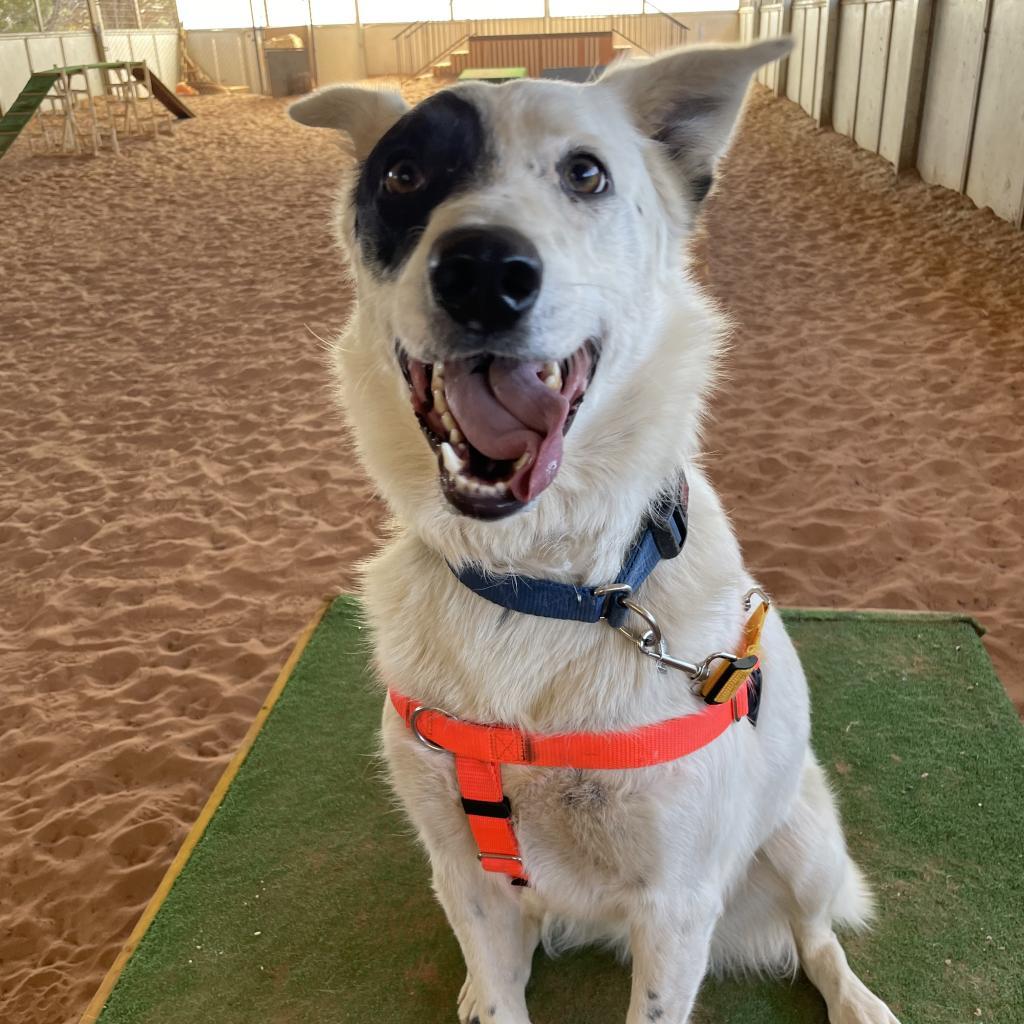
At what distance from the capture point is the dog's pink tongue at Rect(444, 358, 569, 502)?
1.34 metres

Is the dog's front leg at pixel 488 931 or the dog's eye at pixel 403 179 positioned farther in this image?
the dog's front leg at pixel 488 931

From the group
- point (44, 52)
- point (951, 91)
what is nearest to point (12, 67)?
point (44, 52)

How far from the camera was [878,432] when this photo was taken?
16.5ft

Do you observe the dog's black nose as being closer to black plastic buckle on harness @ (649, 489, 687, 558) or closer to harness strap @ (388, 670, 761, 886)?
black plastic buckle on harness @ (649, 489, 687, 558)

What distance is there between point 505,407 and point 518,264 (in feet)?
0.74

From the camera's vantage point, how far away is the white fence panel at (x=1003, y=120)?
24.1 feet

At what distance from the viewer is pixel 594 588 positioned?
143 centimetres

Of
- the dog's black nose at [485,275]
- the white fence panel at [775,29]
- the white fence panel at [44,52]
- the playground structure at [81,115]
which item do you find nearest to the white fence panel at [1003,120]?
the dog's black nose at [485,275]

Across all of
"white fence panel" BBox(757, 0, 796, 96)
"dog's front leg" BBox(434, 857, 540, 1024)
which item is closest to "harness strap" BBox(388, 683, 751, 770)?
"dog's front leg" BBox(434, 857, 540, 1024)

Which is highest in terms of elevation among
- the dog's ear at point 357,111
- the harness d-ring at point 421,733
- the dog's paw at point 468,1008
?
the dog's ear at point 357,111

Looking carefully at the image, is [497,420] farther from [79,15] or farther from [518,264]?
[79,15]

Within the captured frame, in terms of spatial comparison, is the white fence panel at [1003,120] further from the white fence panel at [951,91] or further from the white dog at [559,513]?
the white dog at [559,513]

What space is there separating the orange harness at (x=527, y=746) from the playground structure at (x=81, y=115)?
14.9m

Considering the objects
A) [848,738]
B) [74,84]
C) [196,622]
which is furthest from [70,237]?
[74,84]
